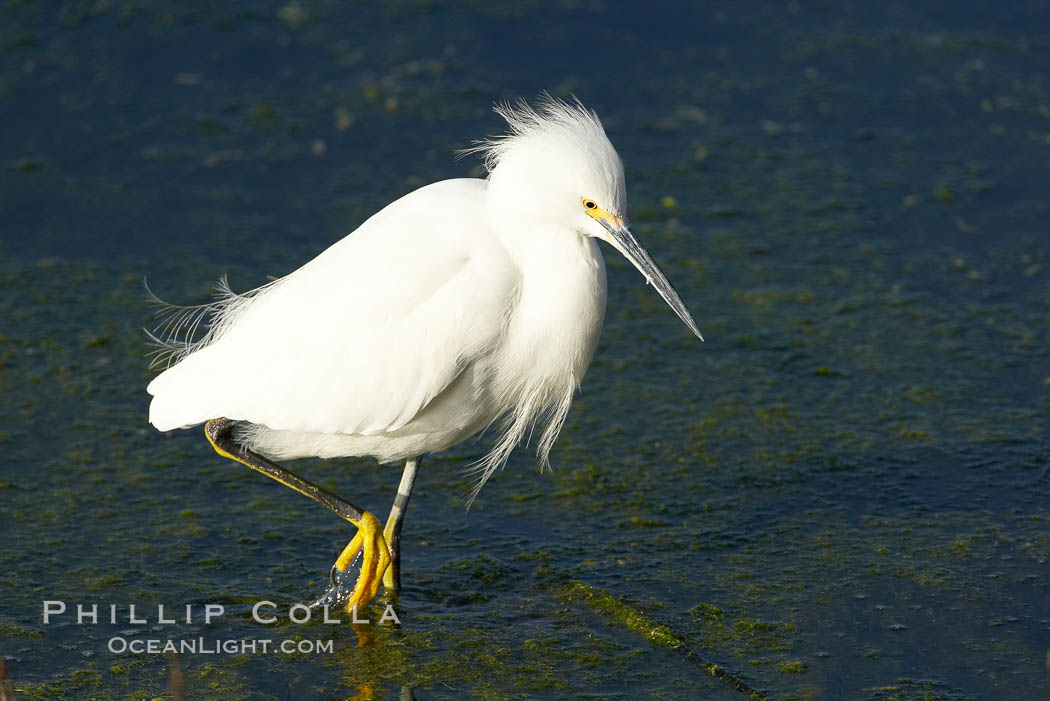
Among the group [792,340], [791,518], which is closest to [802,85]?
[792,340]

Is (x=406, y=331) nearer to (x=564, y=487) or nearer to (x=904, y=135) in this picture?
(x=564, y=487)

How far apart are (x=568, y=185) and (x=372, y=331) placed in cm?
72

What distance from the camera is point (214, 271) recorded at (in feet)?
19.3

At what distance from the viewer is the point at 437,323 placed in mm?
3732

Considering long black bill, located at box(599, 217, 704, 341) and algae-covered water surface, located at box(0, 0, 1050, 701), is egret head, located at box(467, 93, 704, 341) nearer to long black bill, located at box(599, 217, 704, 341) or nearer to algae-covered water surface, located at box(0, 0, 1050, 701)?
long black bill, located at box(599, 217, 704, 341)

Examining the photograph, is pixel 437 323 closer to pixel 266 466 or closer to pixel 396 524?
pixel 396 524

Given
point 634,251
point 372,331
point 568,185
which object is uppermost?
point 568,185

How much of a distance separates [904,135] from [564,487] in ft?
10.1

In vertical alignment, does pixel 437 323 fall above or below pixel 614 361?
above

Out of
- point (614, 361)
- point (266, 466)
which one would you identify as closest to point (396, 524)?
point (266, 466)

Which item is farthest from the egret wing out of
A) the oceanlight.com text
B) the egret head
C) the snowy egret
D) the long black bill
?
the oceanlight.com text

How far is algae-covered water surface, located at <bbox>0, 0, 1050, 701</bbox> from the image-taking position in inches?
157

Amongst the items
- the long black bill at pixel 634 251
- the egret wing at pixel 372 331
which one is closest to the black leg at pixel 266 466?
the egret wing at pixel 372 331

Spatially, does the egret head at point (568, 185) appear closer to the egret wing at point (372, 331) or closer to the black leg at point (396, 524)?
the egret wing at point (372, 331)
